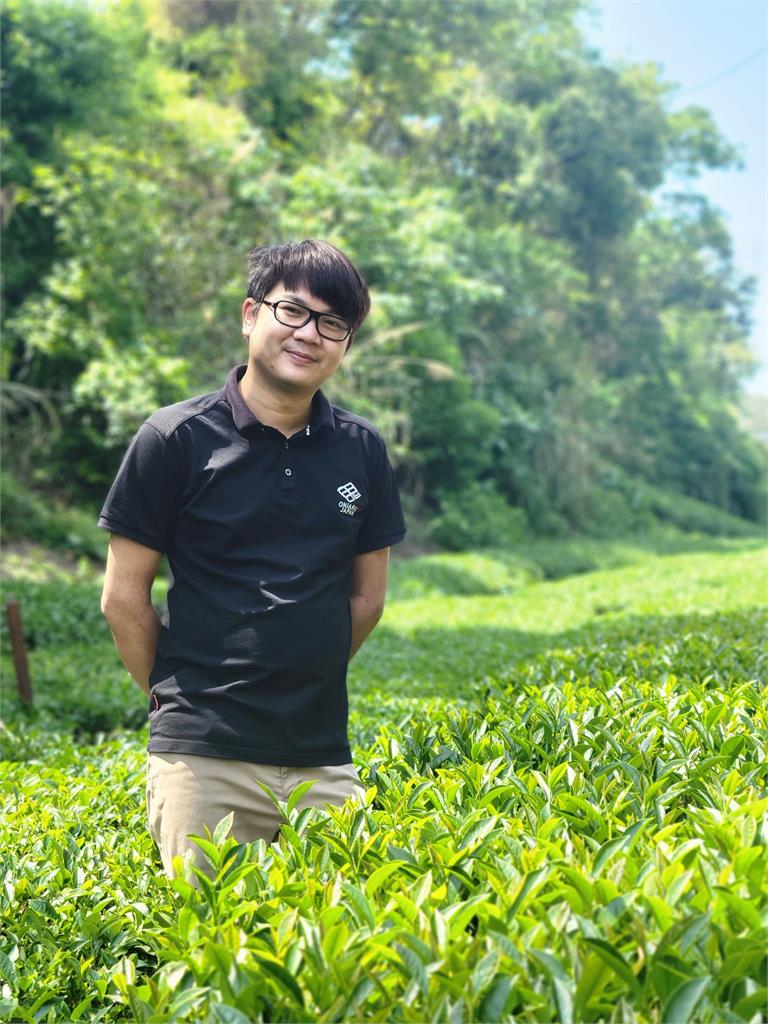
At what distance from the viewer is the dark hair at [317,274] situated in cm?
304

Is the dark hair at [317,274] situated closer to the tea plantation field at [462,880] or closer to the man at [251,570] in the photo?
the man at [251,570]

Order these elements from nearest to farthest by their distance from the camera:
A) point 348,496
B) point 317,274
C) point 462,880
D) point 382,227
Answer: point 462,880, point 317,274, point 348,496, point 382,227

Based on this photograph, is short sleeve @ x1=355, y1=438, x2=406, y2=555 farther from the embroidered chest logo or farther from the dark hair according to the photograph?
the dark hair

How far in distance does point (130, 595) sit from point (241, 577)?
375 millimetres

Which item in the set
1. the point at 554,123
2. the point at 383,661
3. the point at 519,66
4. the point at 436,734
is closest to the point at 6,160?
the point at 383,661

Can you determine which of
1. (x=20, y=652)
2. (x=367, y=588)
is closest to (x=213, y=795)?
(x=367, y=588)

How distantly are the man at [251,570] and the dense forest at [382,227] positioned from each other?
1289 cm

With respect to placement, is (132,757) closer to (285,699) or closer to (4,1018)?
(285,699)

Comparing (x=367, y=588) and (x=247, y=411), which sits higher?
(x=247, y=411)

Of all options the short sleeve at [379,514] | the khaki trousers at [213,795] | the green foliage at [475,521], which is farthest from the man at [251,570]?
the green foliage at [475,521]

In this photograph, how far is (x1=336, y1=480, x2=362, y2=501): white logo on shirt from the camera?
10.4ft

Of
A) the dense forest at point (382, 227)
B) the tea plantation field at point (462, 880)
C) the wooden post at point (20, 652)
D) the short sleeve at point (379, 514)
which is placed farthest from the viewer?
the dense forest at point (382, 227)

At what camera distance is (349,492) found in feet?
10.5

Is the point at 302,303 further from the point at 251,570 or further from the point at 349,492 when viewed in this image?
the point at 251,570
